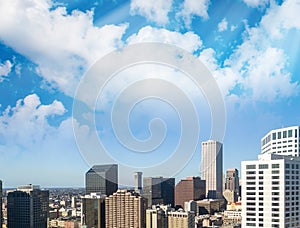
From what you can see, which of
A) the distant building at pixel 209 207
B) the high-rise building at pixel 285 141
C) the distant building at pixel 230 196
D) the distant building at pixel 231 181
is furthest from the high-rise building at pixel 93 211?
the distant building at pixel 231 181

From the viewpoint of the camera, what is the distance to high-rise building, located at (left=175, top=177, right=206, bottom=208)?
1195 cm

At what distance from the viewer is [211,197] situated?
13.8m

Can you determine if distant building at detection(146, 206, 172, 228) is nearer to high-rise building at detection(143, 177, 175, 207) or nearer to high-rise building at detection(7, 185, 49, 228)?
high-rise building at detection(143, 177, 175, 207)

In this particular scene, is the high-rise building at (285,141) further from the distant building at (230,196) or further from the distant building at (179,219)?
the distant building at (230,196)

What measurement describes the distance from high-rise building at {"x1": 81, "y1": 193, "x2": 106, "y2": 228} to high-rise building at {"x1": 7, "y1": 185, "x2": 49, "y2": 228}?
1027 mm

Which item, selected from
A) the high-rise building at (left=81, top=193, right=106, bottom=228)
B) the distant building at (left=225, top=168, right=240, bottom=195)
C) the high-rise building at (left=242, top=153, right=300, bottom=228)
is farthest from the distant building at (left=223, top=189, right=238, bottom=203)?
the high-rise building at (left=242, top=153, right=300, bottom=228)

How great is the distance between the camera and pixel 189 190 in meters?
12.9

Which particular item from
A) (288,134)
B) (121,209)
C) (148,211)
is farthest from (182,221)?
(288,134)

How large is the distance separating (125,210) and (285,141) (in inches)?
164

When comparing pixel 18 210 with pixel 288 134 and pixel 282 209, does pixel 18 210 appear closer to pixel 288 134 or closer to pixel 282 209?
pixel 288 134

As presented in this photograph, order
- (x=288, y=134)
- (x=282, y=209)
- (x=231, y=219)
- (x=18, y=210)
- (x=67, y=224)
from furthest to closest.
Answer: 1. (x=231, y=219)
2. (x=67, y=224)
3. (x=18, y=210)
4. (x=288, y=134)
5. (x=282, y=209)

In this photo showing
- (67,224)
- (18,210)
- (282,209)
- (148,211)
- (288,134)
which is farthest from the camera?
(67,224)

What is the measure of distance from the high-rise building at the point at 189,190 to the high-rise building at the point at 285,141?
6.77m

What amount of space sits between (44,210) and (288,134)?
603cm
